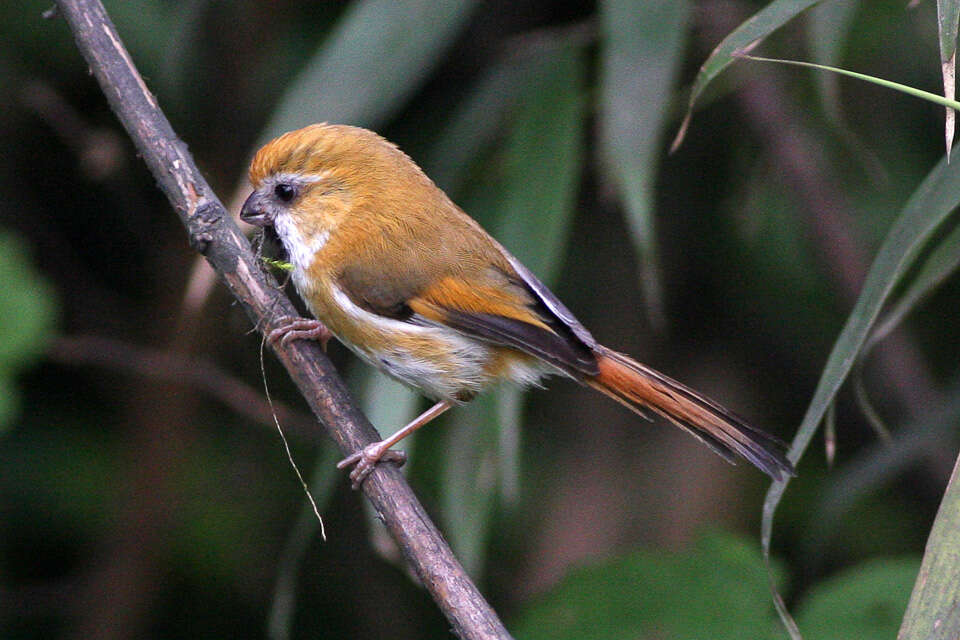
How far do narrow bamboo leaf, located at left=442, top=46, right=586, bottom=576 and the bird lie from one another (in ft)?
0.87

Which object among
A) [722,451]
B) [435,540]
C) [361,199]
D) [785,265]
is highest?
[361,199]

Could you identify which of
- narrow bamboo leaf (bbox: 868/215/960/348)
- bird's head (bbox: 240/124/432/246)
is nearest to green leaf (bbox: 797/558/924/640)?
narrow bamboo leaf (bbox: 868/215/960/348)

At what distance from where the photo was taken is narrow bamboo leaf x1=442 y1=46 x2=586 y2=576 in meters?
2.67

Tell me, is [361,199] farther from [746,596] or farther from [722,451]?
[746,596]

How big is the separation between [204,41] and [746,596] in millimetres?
2366

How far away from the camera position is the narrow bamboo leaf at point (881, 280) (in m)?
1.70

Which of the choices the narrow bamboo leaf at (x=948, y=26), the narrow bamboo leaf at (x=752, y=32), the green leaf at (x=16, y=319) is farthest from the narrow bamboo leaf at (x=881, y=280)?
the green leaf at (x=16, y=319)

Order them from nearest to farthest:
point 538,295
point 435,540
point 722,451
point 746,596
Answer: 1. point 435,540
2. point 722,451
3. point 538,295
4. point 746,596

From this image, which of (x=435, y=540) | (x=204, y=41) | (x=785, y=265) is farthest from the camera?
(x=785, y=265)

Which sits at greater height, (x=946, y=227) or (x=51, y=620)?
(x=51, y=620)

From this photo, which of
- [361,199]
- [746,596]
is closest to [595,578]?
[746,596]

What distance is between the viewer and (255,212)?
2414 mm

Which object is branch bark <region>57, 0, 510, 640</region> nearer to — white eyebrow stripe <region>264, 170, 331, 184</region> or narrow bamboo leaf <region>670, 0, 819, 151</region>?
white eyebrow stripe <region>264, 170, 331, 184</region>

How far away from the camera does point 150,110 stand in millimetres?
1990
